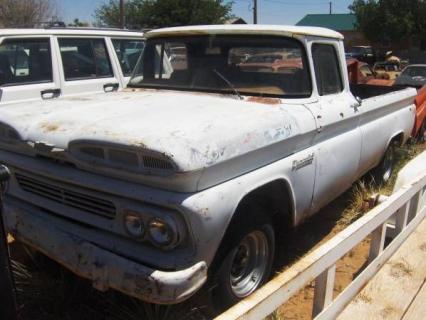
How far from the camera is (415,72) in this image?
43.8ft

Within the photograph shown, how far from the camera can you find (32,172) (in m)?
3.05

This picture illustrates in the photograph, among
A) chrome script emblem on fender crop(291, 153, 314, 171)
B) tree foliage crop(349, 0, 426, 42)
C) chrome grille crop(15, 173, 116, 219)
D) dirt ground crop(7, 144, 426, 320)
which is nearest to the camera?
chrome grille crop(15, 173, 116, 219)

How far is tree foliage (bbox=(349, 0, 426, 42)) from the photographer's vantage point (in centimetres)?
3662

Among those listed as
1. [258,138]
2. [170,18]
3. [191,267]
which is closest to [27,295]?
[191,267]

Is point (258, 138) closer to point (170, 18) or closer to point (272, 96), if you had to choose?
point (272, 96)

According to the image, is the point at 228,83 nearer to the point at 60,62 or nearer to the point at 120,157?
the point at 120,157

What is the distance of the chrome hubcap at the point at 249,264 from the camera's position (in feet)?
10.4

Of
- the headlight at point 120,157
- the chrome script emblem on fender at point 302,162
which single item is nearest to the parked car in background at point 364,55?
the chrome script emblem on fender at point 302,162

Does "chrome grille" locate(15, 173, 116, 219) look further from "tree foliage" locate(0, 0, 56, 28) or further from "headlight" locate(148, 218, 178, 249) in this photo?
"tree foliage" locate(0, 0, 56, 28)

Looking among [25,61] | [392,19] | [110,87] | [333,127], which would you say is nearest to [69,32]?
[25,61]

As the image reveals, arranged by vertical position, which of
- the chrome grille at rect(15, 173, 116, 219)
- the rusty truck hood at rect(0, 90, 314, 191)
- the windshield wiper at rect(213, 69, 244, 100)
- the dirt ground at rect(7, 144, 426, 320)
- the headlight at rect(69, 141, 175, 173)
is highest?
the windshield wiper at rect(213, 69, 244, 100)

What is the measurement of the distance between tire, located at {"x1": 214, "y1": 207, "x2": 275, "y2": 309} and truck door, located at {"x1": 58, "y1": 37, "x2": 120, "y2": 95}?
12.5 ft

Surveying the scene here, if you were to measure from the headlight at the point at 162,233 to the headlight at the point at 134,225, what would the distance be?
60mm

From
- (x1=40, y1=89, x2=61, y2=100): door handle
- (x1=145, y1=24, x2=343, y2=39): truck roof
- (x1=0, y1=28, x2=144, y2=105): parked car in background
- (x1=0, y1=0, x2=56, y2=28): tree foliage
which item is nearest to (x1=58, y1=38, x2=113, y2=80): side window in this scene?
(x1=0, y1=28, x2=144, y2=105): parked car in background
